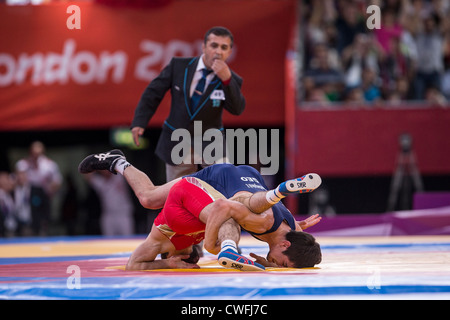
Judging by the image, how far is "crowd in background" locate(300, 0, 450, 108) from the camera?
29.6 ft

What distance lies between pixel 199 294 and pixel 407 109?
6.26 metres

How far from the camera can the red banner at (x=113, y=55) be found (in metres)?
8.40

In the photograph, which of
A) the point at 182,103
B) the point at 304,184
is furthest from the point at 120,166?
the point at 304,184

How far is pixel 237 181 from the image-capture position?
3773 mm

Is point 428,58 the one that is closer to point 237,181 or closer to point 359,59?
point 359,59

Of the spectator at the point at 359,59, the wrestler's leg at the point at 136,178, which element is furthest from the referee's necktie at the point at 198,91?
the spectator at the point at 359,59

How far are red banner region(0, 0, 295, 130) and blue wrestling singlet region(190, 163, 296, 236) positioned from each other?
4.45 metres

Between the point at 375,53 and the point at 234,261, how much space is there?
6875 millimetres

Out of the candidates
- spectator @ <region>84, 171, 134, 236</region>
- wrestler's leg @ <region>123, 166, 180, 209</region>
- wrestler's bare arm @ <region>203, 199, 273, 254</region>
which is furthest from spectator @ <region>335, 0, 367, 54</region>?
wrestler's bare arm @ <region>203, 199, 273, 254</region>

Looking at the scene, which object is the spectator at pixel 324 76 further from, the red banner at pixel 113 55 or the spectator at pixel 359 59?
the red banner at pixel 113 55

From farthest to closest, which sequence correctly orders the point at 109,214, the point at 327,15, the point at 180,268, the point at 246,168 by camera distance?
the point at 327,15 → the point at 109,214 → the point at 246,168 → the point at 180,268
